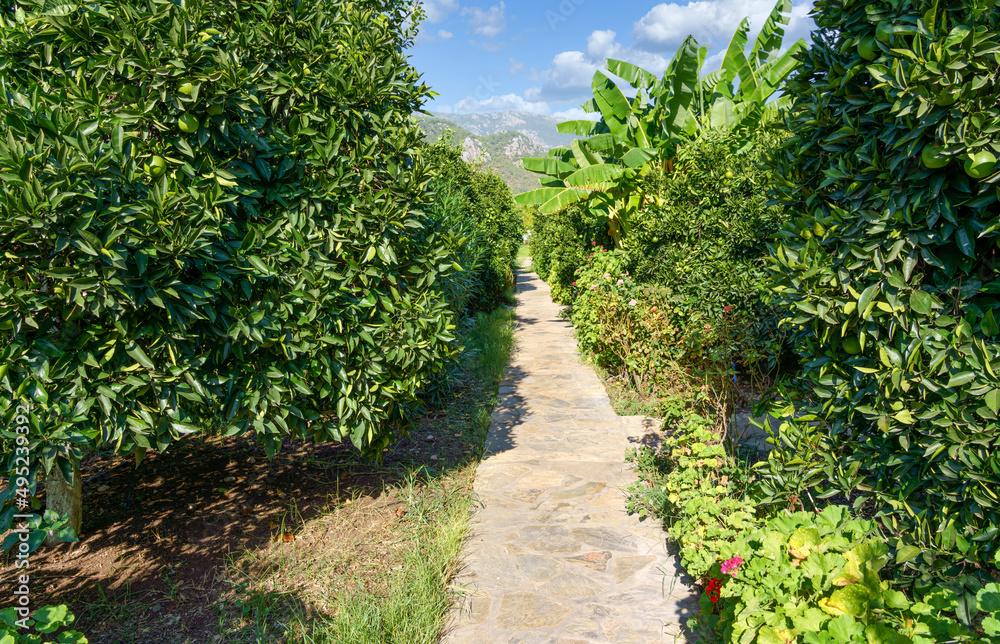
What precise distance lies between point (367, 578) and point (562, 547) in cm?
161

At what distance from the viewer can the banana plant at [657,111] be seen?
8742 millimetres

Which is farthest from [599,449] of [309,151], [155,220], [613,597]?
[155,220]

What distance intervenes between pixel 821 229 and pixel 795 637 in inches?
77.7

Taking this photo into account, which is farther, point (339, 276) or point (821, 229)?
point (339, 276)

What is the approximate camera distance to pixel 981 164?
186 centimetres

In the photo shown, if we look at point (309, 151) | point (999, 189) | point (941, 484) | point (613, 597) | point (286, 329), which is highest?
point (309, 151)

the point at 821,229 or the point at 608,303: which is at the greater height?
the point at 821,229

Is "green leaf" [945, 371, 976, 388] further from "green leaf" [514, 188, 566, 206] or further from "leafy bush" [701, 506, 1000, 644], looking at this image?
"green leaf" [514, 188, 566, 206]

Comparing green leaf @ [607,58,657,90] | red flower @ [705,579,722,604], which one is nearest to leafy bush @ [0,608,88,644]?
red flower @ [705,579,722,604]

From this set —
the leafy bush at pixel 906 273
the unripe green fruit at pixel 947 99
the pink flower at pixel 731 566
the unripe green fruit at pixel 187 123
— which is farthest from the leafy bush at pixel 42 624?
the unripe green fruit at pixel 947 99

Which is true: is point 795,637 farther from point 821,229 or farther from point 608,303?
point 608,303

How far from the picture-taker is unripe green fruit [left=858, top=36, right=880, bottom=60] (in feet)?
7.48

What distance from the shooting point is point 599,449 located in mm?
5969

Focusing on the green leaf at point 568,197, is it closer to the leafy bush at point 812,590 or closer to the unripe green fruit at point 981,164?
the leafy bush at point 812,590
